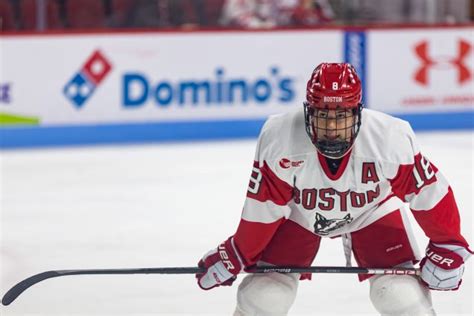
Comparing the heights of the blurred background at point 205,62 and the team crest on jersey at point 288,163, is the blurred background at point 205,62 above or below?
below

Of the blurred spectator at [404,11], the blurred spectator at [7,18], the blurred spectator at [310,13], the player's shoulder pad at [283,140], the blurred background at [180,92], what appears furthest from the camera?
the blurred spectator at [404,11]

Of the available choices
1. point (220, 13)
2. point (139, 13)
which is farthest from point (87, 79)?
point (220, 13)

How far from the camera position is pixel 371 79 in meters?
7.38

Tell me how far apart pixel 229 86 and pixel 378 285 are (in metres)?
4.62

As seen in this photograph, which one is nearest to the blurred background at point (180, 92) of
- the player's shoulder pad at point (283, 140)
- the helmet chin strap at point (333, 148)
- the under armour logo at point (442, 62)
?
the under armour logo at point (442, 62)

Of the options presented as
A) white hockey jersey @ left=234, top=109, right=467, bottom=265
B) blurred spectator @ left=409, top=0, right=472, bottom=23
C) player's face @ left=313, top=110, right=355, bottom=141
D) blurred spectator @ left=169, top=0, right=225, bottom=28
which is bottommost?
blurred spectator @ left=409, top=0, right=472, bottom=23

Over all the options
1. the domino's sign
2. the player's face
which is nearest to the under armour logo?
the domino's sign

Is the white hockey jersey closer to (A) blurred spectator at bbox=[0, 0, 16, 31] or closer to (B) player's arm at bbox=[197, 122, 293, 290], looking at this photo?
(B) player's arm at bbox=[197, 122, 293, 290]

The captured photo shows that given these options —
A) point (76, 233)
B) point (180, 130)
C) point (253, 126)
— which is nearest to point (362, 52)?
point (253, 126)

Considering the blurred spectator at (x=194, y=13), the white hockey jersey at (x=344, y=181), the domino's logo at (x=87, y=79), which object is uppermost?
the white hockey jersey at (x=344, y=181)

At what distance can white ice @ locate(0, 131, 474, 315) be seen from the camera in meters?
3.21

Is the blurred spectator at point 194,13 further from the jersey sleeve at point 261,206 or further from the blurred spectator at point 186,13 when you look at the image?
the jersey sleeve at point 261,206

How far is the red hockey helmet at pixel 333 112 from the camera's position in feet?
7.73

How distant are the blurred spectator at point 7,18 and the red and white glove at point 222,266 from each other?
173 inches
